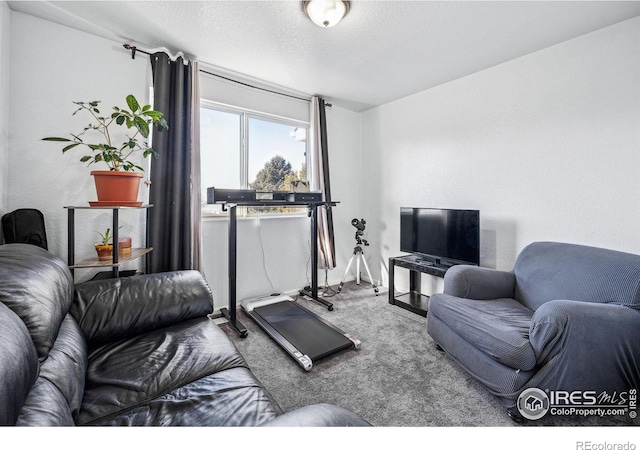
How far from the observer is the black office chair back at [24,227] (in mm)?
1767

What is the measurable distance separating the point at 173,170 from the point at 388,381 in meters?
2.42

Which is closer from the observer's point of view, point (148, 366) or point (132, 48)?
point (148, 366)

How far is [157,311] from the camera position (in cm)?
155

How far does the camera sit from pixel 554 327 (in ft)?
4.60

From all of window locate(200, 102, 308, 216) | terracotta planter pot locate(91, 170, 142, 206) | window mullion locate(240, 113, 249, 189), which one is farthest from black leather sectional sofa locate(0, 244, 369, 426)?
window mullion locate(240, 113, 249, 189)

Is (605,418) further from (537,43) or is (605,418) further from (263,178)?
(263,178)

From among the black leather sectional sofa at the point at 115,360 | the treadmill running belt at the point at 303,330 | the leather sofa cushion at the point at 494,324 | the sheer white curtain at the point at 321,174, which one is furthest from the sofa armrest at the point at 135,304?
the sheer white curtain at the point at 321,174

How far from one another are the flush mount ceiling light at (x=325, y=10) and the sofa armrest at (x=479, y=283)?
2082mm

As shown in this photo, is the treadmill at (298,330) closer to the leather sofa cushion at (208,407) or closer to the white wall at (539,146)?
the leather sofa cushion at (208,407)

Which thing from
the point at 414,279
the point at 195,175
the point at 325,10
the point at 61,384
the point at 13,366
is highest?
the point at 325,10

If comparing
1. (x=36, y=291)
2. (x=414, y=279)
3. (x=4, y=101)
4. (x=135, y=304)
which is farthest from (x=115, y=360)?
(x=414, y=279)

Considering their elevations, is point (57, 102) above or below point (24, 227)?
above

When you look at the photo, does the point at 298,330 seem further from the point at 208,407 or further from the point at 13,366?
the point at 13,366
